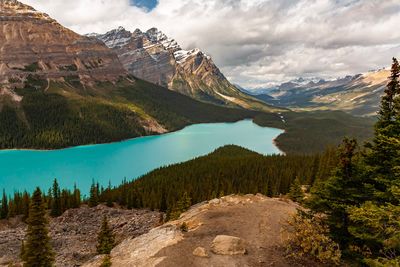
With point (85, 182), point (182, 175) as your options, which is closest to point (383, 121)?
point (182, 175)

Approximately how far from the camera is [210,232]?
34.6 meters

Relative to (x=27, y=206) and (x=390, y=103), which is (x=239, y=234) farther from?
(x=27, y=206)

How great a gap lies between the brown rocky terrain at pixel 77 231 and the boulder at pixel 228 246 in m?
29.1

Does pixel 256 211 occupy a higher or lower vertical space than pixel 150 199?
higher

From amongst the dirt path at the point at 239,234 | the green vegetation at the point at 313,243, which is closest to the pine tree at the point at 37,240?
the dirt path at the point at 239,234

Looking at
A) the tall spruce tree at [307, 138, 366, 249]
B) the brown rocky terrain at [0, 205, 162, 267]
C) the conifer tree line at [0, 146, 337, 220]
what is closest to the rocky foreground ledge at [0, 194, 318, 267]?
the brown rocky terrain at [0, 205, 162, 267]

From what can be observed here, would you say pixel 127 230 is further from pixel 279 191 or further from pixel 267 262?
pixel 279 191

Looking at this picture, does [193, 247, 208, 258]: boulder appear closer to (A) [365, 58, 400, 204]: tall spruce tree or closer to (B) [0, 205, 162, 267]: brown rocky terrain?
(A) [365, 58, 400, 204]: tall spruce tree

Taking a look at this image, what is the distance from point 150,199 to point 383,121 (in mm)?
83833

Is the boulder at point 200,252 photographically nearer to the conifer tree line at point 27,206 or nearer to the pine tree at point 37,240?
the pine tree at point 37,240

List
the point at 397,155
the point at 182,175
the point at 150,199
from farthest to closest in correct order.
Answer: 1. the point at 182,175
2. the point at 150,199
3. the point at 397,155

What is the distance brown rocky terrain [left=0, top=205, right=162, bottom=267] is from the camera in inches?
2157

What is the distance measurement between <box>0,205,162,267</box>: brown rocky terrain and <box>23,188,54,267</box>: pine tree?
8251 mm

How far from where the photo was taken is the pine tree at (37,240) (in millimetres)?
41250
